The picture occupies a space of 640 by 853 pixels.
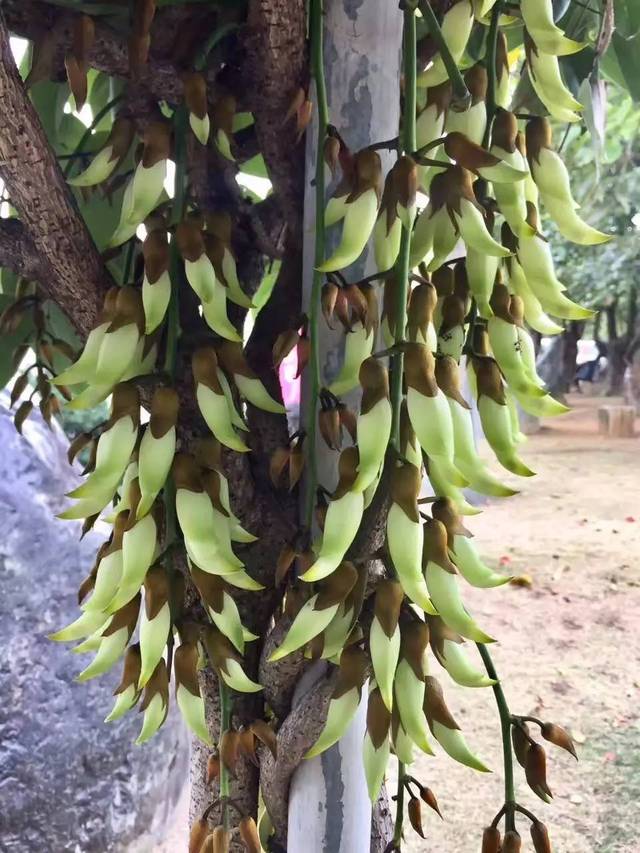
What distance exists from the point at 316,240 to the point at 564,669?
1.97 meters

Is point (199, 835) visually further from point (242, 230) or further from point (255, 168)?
point (255, 168)

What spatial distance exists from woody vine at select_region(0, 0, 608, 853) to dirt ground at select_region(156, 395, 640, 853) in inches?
45.6

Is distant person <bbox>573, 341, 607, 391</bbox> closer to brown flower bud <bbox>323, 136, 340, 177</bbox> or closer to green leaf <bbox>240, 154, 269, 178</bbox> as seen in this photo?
green leaf <bbox>240, 154, 269, 178</bbox>

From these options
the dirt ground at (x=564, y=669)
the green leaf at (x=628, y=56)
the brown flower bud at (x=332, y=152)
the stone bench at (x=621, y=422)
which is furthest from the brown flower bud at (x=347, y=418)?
the stone bench at (x=621, y=422)

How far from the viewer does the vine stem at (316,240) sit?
354 millimetres

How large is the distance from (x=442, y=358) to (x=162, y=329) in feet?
0.44

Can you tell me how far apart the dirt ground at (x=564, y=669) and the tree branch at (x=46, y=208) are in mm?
1224

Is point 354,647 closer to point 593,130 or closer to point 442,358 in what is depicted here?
point 442,358

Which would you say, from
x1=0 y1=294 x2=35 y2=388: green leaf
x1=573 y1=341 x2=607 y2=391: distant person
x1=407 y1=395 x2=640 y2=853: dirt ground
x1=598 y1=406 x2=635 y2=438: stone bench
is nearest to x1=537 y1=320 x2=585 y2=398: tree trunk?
x1=598 y1=406 x2=635 y2=438: stone bench

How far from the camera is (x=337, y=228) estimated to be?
0.40 meters

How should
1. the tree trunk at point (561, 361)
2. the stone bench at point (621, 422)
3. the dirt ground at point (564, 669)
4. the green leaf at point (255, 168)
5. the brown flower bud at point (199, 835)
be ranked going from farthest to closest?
the tree trunk at point (561, 361) → the stone bench at point (621, 422) → the dirt ground at point (564, 669) → the green leaf at point (255, 168) → the brown flower bud at point (199, 835)

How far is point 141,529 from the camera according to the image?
13.8 inches

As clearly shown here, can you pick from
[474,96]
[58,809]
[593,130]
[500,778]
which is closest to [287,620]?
[474,96]

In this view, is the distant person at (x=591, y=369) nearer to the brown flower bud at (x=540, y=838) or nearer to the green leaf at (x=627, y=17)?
the green leaf at (x=627, y=17)
